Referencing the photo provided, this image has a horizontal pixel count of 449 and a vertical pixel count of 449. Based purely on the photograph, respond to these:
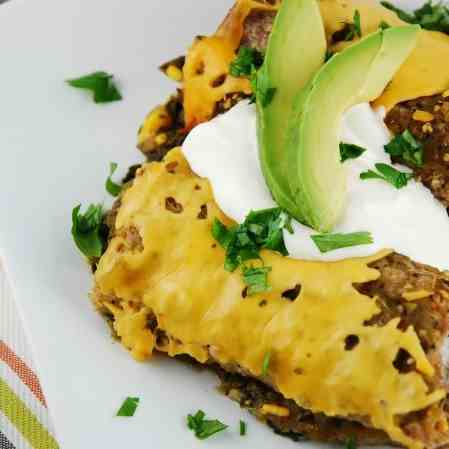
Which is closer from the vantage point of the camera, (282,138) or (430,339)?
→ (430,339)

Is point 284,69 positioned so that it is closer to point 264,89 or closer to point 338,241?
point 264,89

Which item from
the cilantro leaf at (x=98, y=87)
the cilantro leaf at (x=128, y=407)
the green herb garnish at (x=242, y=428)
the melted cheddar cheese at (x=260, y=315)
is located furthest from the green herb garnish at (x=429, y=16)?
the cilantro leaf at (x=128, y=407)

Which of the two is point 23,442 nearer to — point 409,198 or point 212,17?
point 409,198

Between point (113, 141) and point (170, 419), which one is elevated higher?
point (113, 141)

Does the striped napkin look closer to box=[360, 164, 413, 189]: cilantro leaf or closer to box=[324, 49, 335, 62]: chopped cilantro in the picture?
box=[360, 164, 413, 189]: cilantro leaf

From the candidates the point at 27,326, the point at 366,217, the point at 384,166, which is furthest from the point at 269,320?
the point at 27,326

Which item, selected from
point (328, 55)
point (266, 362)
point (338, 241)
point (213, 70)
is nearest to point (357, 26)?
point (328, 55)
